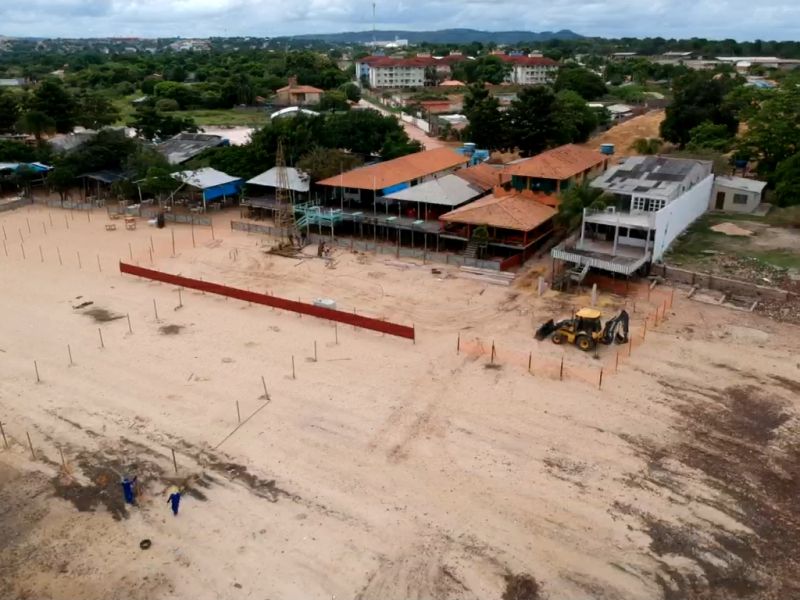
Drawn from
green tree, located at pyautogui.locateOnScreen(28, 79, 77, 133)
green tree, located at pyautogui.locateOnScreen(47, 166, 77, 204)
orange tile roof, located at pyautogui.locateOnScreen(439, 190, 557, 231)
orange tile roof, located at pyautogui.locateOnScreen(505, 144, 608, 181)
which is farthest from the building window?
green tree, located at pyautogui.locateOnScreen(28, 79, 77, 133)

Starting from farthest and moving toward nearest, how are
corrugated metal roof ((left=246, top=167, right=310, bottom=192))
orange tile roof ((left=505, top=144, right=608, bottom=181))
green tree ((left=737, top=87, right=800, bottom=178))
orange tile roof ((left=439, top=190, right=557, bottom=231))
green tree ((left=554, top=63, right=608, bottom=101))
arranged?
green tree ((left=554, top=63, right=608, bottom=101)) < corrugated metal roof ((left=246, top=167, right=310, bottom=192)) < green tree ((left=737, top=87, right=800, bottom=178)) < orange tile roof ((left=505, top=144, right=608, bottom=181)) < orange tile roof ((left=439, top=190, right=557, bottom=231))

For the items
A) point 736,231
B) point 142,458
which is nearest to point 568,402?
point 142,458

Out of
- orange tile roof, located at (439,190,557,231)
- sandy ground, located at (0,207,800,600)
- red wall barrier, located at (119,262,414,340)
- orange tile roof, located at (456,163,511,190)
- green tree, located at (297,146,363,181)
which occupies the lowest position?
sandy ground, located at (0,207,800,600)

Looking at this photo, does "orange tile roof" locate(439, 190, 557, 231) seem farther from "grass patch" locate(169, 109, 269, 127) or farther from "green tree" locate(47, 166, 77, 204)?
"grass patch" locate(169, 109, 269, 127)

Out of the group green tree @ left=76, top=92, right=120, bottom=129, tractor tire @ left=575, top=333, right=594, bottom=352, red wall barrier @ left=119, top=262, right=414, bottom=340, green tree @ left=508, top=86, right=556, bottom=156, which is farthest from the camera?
green tree @ left=76, top=92, right=120, bottom=129

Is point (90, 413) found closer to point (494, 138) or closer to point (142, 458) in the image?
point (142, 458)

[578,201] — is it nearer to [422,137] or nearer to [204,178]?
[204,178]

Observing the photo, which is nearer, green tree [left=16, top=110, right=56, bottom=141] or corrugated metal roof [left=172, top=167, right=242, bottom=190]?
corrugated metal roof [left=172, top=167, right=242, bottom=190]

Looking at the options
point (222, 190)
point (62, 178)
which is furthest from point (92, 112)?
point (222, 190)
